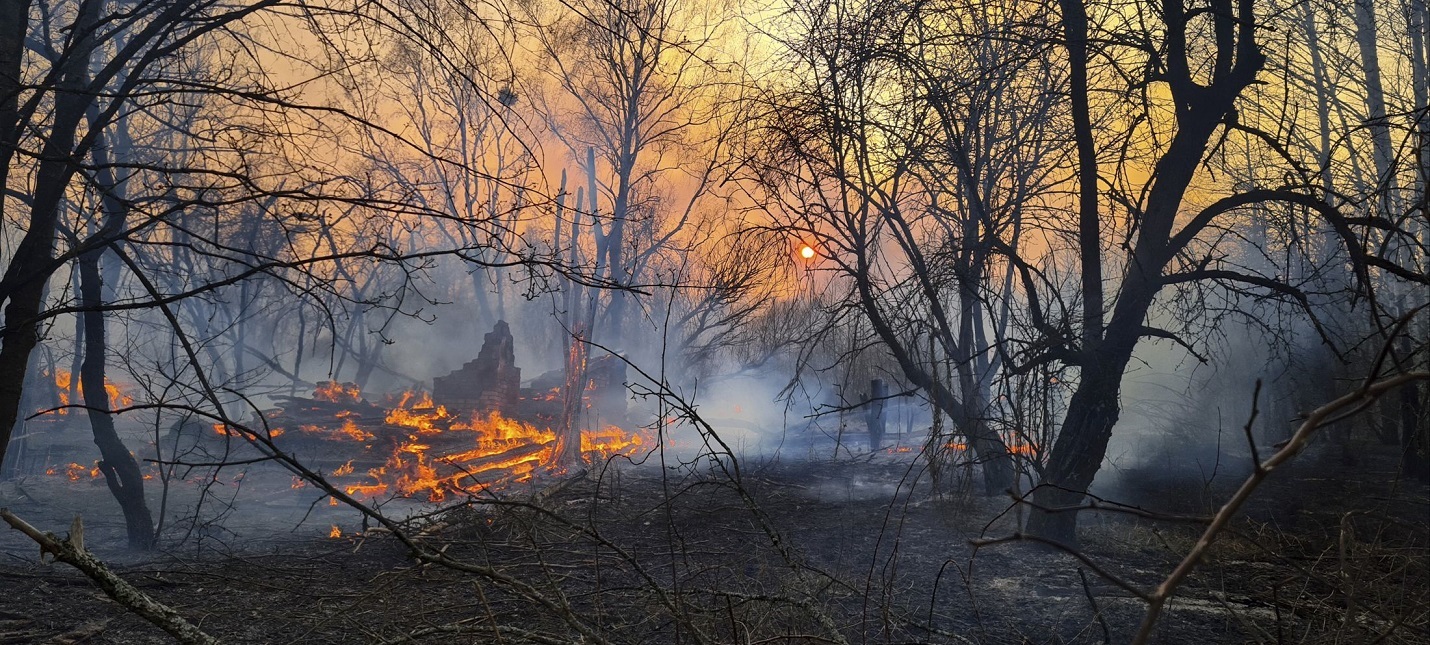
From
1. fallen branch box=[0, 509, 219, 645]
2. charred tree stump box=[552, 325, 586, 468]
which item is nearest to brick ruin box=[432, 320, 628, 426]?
charred tree stump box=[552, 325, 586, 468]

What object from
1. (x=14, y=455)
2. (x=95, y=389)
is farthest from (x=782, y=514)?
(x=14, y=455)

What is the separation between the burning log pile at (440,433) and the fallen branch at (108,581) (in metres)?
9.66

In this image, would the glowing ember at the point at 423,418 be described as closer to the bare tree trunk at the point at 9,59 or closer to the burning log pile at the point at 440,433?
the burning log pile at the point at 440,433

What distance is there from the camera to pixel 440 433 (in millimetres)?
15484

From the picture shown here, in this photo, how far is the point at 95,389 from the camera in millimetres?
7566

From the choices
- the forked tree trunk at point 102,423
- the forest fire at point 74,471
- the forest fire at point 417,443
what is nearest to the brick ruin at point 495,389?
the forest fire at point 417,443

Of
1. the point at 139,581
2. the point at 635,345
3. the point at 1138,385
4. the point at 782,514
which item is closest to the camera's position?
the point at 139,581

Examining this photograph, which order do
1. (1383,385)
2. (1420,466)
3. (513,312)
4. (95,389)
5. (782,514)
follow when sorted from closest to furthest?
(1383,385), (95,389), (782,514), (1420,466), (513,312)

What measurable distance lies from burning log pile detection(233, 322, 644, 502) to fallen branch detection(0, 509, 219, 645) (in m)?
9.66

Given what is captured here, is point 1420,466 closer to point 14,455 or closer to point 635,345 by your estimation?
point 14,455

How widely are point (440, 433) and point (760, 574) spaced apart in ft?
41.5

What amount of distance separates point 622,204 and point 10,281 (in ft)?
42.1

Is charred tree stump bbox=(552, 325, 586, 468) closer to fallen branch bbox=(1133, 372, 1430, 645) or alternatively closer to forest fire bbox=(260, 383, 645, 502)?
forest fire bbox=(260, 383, 645, 502)

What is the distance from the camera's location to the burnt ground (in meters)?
3.45
